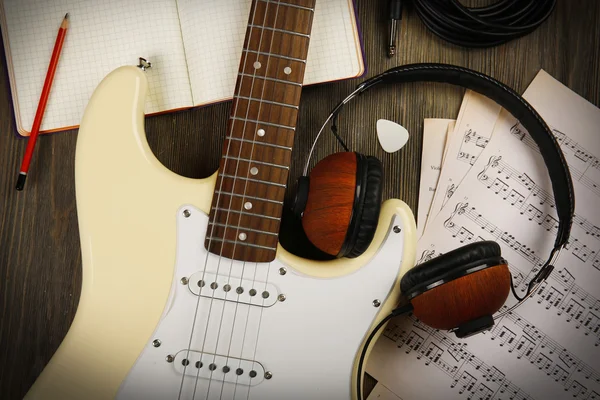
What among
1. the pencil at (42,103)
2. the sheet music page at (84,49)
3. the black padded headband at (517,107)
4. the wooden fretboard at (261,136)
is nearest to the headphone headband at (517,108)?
the black padded headband at (517,107)

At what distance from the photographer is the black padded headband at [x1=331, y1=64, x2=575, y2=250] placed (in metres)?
0.93

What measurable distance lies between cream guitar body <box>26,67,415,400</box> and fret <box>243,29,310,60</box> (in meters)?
0.19

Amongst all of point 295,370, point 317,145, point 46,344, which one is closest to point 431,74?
point 317,145

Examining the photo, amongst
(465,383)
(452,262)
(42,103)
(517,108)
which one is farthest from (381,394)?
(42,103)

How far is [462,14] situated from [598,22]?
31cm

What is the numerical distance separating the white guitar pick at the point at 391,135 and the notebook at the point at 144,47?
0.11 meters

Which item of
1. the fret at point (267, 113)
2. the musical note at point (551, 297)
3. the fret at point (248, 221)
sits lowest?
the musical note at point (551, 297)

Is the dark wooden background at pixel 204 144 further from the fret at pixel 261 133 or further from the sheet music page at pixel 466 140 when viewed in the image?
the fret at pixel 261 133

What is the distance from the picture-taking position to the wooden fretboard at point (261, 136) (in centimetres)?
84

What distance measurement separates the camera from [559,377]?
1008mm

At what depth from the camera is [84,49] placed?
1000mm

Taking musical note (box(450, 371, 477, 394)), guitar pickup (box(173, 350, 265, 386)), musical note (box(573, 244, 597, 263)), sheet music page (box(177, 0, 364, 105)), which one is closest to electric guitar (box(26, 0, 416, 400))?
guitar pickup (box(173, 350, 265, 386))

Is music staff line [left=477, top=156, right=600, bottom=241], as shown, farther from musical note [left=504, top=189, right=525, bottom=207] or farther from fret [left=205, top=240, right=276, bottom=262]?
fret [left=205, top=240, right=276, bottom=262]

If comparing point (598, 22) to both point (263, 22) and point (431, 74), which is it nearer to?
point (431, 74)
